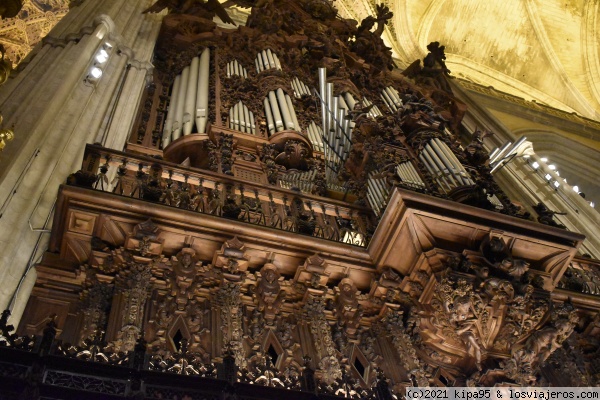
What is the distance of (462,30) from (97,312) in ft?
51.2

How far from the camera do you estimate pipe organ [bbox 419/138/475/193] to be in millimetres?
6609

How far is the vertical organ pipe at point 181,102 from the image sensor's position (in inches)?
310

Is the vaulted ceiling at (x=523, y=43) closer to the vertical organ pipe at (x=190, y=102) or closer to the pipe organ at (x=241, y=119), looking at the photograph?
the vertical organ pipe at (x=190, y=102)

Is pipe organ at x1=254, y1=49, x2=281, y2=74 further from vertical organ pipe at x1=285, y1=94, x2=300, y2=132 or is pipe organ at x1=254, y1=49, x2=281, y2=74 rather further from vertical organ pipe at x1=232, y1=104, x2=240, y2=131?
vertical organ pipe at x1=232, y1=104, x2=240, y2=131

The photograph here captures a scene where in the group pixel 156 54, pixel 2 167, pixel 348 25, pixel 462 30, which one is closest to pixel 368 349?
pixel 2 167

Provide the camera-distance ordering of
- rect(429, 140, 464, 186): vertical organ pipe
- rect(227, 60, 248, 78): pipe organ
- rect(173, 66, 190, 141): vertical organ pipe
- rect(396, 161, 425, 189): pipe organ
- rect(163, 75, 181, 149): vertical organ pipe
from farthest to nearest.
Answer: rect(227, 60, 248, 78): pipe organ
rect(173, 66, 190, 141): vertical organ pipe
rect(163, 75, 181, 149): vertical organ pipe
rect(429, 140, 464, 186): vertical organ pipe
rect(396, 161, 425, 189): pipe organ

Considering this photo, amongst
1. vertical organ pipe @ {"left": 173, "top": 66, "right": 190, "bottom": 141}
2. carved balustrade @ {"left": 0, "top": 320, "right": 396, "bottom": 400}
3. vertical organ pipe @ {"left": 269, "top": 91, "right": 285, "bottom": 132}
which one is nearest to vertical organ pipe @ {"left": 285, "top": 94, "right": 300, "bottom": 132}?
vertical organ pipe @ {"left": 269, "top": 91, "right": 285, "bottom": 132}

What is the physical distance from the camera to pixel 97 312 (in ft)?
15.1

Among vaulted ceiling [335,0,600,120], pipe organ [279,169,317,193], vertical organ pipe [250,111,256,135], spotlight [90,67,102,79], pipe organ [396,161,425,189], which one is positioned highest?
vaulted ceiling [335,0,600,120]

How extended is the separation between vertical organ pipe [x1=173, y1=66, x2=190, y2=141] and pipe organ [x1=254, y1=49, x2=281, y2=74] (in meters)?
1.07

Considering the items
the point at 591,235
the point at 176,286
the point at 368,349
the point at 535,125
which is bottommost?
the point at 368,349

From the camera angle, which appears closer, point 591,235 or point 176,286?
point 176,286

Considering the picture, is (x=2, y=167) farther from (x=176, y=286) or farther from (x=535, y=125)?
(x=535, y=125)

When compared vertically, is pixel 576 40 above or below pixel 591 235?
above
